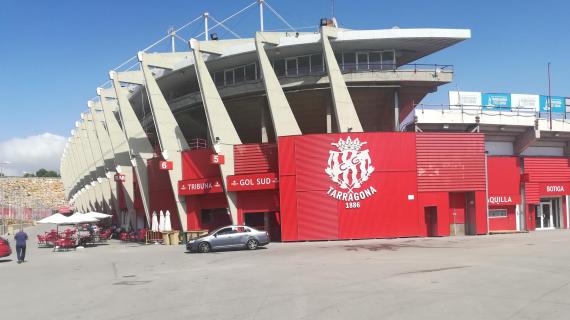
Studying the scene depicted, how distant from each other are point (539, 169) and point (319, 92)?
1738 centimetres

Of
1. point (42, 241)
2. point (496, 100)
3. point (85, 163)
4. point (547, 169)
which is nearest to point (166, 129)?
point (42, 241)

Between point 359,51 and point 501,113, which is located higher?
point 359,51

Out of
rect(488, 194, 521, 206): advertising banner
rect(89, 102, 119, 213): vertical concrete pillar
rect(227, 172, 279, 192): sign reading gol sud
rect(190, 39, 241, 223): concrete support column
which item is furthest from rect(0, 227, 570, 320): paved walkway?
rect(89, 102, 119, 213): vertical concrete pillar

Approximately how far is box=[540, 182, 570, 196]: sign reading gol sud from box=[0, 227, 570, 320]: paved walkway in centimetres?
1756

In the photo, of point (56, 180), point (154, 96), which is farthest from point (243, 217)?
point (56, 180)

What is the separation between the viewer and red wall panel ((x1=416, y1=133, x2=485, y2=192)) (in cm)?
3269

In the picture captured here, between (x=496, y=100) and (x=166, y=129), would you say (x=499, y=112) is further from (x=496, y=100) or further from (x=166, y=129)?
(x=166, y=129)

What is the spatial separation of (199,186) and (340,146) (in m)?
11.1

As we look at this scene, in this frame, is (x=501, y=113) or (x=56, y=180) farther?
(x=56, y=180)

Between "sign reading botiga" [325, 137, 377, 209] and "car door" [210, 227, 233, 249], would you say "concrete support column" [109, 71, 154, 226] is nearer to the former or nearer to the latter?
"car door" [210, 227, 233, 249]

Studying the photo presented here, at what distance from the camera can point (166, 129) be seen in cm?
3947

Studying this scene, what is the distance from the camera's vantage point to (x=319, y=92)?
38.9m

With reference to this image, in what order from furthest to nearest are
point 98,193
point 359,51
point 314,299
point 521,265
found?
point 98,193 → point 359,51 → point 521,265 → point 314,299

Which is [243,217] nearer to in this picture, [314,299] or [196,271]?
[196,271]
